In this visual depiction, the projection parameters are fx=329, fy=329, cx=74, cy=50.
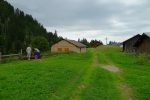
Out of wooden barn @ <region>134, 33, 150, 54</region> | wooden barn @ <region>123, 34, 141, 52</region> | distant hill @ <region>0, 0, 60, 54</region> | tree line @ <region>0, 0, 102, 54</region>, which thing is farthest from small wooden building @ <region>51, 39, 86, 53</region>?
wooden barn @ <region>134, 33, 150, 54</region>

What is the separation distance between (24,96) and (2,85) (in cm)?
275

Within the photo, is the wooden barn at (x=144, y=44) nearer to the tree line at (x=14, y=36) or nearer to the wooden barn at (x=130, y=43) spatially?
the wooden barn at (x=130, y=43)

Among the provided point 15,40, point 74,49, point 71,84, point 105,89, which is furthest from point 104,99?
point 15,40

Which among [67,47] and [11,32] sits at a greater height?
[11,32]

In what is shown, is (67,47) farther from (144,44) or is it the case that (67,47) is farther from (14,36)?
(144,44)

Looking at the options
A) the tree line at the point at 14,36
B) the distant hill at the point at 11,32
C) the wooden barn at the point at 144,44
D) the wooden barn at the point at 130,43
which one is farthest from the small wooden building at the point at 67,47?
the wooden barn at the point at 144,44

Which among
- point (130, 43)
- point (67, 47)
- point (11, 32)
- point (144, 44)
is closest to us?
point (144, 44)

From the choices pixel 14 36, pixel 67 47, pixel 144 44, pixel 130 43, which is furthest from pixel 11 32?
pixel 144 44

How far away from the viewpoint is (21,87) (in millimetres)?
15172

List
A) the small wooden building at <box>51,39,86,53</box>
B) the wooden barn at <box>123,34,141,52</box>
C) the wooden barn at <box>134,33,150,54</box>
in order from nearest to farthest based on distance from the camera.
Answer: the wooden barn at <box>134,33,150,54</box> → the wooden barn at <box>123,34,141,52</box> → the small wooden building at <box>51,39,86,53</box>

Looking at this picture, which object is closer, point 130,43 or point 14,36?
point 130,43

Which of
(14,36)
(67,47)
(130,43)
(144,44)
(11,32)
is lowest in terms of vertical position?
(144,44)

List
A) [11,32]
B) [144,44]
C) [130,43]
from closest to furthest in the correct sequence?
[144,44]
[130,43]
[11,32]

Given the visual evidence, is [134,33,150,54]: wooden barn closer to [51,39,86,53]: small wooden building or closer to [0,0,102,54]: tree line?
[51,39,86,53]: small wooden building
